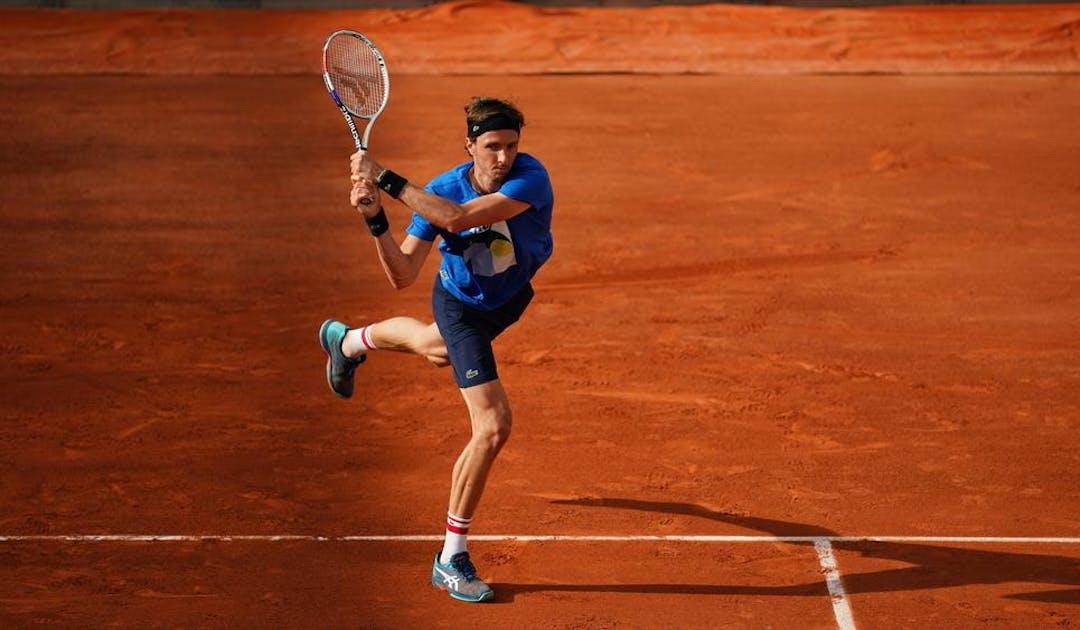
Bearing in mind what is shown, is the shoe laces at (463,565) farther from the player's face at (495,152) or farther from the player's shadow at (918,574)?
the player's face at (495,152)

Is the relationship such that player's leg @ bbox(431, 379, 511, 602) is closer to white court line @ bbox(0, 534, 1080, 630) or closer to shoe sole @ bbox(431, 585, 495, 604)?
shoe sole @ bbox(431, 585, 495, 604)

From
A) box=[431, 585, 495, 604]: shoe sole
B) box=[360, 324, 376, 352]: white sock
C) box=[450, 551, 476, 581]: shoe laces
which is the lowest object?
box=[431, 585, 495, 604]: shoe sole

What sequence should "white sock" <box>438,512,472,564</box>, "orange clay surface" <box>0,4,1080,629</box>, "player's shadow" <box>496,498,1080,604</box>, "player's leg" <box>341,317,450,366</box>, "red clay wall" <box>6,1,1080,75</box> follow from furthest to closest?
"red clay wall" <box>6,1,1080,75</box>, "player's leg" <box>341,317,450,366</box>, "orange clay surface" <box>0,4,1080,629</box>, "player's shadow" <box>496,498,1080,604</box>, "white sock" <box>438,512,472,564</box>

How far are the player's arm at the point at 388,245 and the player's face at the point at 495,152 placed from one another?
0.51 m

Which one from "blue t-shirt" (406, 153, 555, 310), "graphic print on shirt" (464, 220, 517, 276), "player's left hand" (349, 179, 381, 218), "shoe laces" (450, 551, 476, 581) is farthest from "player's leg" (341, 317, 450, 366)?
"player's left hand" (349, 179, 381, 218)

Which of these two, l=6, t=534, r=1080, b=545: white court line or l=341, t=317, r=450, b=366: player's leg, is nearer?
l=6, t=534, r=1080, b=545: white court line

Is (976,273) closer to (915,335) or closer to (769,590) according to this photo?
(915,335)

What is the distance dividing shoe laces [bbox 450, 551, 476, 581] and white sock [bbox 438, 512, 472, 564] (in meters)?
0.02

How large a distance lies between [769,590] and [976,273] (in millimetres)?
5509

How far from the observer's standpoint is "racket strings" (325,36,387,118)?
24.4ft

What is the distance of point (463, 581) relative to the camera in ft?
23.1

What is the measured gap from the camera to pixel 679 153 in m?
14.8

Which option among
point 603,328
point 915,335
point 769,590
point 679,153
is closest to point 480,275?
point 769,590

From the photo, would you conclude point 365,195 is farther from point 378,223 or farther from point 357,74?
point 357,74
